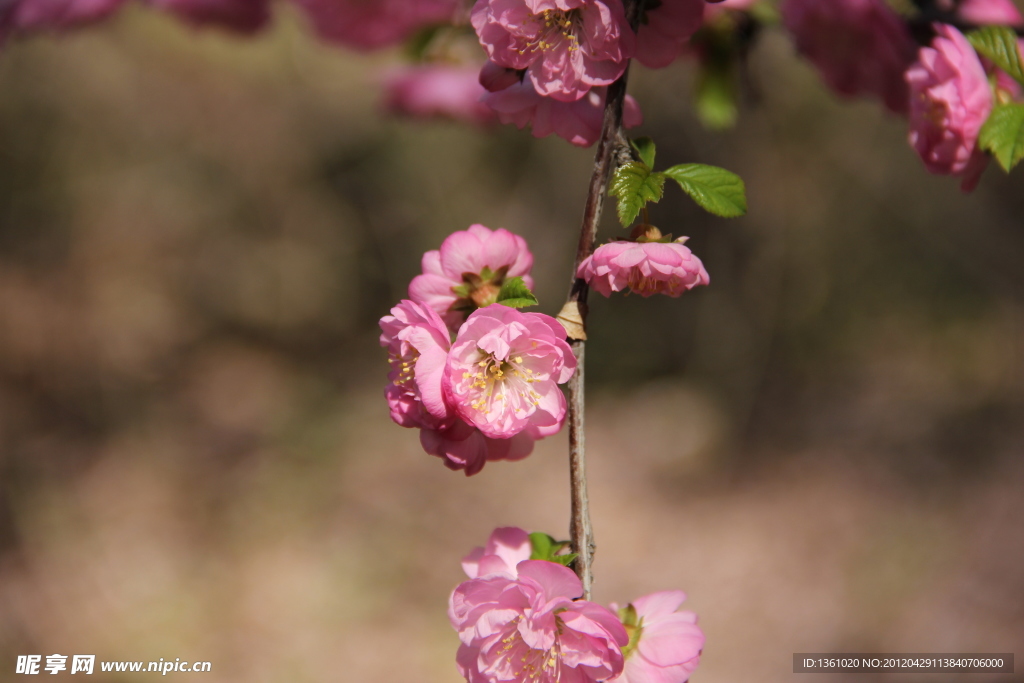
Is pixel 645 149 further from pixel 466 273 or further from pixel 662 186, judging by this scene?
pixel 466 273

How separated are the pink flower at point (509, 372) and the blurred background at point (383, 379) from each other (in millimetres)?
2270

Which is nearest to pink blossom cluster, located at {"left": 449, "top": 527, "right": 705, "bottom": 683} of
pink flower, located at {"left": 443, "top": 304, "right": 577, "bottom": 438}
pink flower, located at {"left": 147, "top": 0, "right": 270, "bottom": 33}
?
pink flower, located at {"left": 443, "top": 304, "right": 577, "bottom": 438}

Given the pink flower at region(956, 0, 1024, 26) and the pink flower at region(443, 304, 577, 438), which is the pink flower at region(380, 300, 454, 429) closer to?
the pink flower at region(443, 304, 577, 438)

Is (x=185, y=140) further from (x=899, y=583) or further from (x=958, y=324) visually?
(x=958, y=324)

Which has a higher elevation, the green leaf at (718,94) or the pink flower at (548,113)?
the green leaf at (718,94)

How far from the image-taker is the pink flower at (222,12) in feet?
4.09

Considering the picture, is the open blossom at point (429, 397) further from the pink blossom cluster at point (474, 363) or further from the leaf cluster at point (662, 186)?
the leaf cluster at point (662, 186)

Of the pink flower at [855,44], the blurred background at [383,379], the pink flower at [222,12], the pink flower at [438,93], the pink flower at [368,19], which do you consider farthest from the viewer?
the blurred background at [383,379]

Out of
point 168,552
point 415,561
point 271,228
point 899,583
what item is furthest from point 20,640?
point 899,583

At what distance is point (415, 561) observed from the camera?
2.91 m

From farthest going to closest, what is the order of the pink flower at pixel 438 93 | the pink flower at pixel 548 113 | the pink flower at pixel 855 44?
the pink flower at pixel 438 93, the pink flower at pixel 855 44, the pink flower at pixel 548 113

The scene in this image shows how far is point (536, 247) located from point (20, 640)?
2920mm

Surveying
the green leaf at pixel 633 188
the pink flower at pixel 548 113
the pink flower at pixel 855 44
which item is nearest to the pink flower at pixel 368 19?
the pink flower at pixel 855 44

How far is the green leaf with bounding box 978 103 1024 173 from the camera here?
576mm
